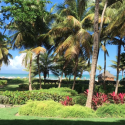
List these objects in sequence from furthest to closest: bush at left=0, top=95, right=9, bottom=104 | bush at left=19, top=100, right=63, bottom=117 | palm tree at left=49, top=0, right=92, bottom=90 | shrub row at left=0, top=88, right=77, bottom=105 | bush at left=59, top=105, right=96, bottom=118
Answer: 1. palm tree at left=49, top=0, right=92, bottom=90
2. shrub row at left=0, top=88, right=77, bottom=105
3. bush at left=0, top=95, right=9, bottom=104
4. bush at left=19, top=100, right=63, bottom=117
5. bush at left=59, top=105, right=96, bottom=118

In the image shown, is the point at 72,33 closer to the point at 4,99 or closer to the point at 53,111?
the point at 4,99

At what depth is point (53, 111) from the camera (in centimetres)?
712

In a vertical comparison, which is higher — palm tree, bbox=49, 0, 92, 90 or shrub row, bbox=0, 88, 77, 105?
palm tree, bbox=49, 0, 92, 90

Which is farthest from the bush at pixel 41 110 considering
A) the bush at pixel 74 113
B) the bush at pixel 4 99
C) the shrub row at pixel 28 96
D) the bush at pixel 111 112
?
the shrub row at pixel 28 96

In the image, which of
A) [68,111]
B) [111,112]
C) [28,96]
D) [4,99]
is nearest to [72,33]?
[28,96]

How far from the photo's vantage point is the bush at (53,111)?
680 cm

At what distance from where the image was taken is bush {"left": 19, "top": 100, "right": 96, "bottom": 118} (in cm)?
680

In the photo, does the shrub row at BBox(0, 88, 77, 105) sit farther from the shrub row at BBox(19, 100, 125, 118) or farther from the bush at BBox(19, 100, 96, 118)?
the shrub row at BBox(19, 100, 125, 118)

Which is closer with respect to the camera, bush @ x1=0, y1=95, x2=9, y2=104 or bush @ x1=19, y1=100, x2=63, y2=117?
bush @ x1=19, y1=100, x2=63, y2=117

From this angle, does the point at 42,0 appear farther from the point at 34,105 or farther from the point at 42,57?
the point at 42,57

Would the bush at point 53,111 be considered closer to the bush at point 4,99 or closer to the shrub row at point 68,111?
the shrub row at point 68,111

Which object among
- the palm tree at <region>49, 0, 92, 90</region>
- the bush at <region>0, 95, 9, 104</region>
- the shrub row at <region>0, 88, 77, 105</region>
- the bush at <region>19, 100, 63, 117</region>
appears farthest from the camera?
the palm tree at <region>49, 0, 92, 90</region>

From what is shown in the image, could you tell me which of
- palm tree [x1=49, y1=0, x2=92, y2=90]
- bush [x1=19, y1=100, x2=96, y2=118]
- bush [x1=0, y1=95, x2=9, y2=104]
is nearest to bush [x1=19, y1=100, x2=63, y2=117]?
bush [x1=19, y1=100, x2=96, y2=118]

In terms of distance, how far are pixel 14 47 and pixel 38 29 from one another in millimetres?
3191
